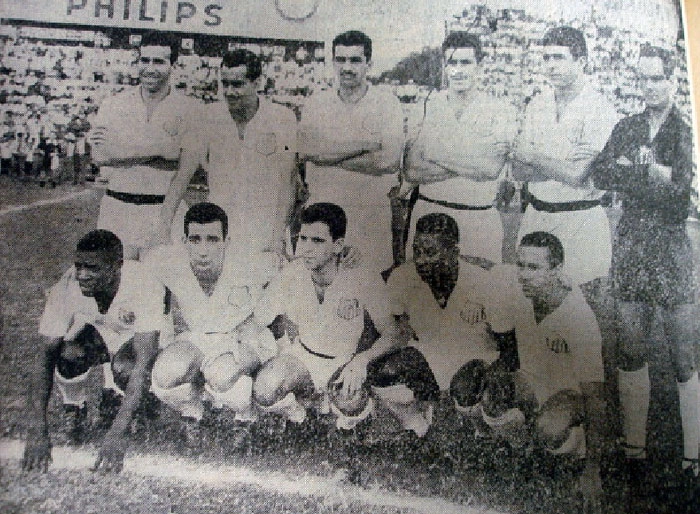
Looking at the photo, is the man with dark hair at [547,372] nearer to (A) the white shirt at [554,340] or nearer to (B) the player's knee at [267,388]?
(A) the white shirt at [554,340]

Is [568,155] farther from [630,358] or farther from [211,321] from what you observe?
[211,321]

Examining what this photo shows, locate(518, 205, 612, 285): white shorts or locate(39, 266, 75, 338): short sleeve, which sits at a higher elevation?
locate(518, 205, 612, 285): white shorts

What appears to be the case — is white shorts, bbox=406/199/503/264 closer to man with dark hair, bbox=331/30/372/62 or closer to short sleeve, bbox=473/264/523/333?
short sleeve, bbox=473/264/523/333

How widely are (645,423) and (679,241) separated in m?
0.36

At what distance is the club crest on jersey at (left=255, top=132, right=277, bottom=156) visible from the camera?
1.15 metres

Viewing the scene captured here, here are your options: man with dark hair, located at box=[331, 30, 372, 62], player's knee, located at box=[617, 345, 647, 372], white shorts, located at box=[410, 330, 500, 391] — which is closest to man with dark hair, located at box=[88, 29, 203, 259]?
man with dark hair, located at box=[331, 30, 372, 62]

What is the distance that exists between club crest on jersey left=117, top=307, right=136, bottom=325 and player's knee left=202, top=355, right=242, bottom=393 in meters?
0.17

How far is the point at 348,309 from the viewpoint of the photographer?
1113mm

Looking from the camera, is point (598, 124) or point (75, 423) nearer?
point (75, 423)

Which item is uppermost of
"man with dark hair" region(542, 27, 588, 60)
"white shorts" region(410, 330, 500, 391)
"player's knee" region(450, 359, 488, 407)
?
"man with dark hair" region(542, 27, 588, 60)

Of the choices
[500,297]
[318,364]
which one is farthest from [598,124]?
[318,364]

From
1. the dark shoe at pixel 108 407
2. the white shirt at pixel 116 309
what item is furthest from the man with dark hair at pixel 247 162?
the dark shoe at pixel 108 407

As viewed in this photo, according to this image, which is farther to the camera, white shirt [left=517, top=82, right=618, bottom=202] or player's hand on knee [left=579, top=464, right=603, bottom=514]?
white shirt [left=517, top=82, right=618, bottom=202]

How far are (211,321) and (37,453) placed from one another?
0.39 metres
